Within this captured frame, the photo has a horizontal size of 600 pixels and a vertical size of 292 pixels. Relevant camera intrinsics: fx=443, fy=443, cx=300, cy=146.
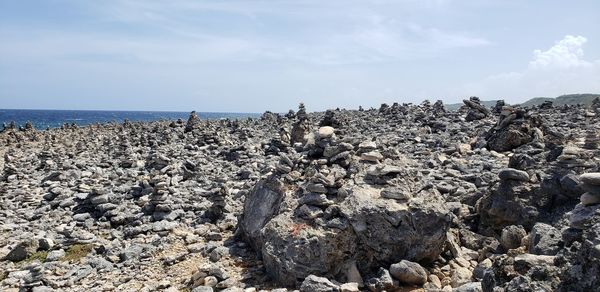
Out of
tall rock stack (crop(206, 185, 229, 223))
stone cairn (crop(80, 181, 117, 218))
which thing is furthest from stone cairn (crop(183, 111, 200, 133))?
tall rock stack (crop(206, 185, 229, 223))

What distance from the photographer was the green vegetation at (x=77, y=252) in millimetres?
15776

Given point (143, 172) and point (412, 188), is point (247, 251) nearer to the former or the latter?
point (412, 188)

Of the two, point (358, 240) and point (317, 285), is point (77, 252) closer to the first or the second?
point (317, 285)

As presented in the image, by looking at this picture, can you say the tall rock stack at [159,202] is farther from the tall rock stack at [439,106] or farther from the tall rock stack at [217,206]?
the tall rock stack at [439,106]

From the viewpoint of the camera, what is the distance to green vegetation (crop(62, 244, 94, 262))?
1578cm

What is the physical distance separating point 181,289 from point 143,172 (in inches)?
689

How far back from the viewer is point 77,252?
16.2m

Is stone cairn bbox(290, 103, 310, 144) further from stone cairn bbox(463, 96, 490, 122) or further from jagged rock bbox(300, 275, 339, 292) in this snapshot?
jagged rock bbox(300, 275, 339, 292)

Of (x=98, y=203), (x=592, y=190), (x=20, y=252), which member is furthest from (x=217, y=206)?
(x=592, y=190)

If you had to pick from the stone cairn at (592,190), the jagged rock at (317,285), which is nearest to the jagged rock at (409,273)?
the jagged rock at (317,285)

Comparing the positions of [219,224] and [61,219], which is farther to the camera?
[61,219]

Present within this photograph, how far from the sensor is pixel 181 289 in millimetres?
12891

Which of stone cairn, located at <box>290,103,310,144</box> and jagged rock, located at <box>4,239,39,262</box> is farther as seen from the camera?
stone cairn, located at <box>290,103,310,144</box>

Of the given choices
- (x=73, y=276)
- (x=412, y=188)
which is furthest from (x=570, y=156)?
(x=73, y=276)
